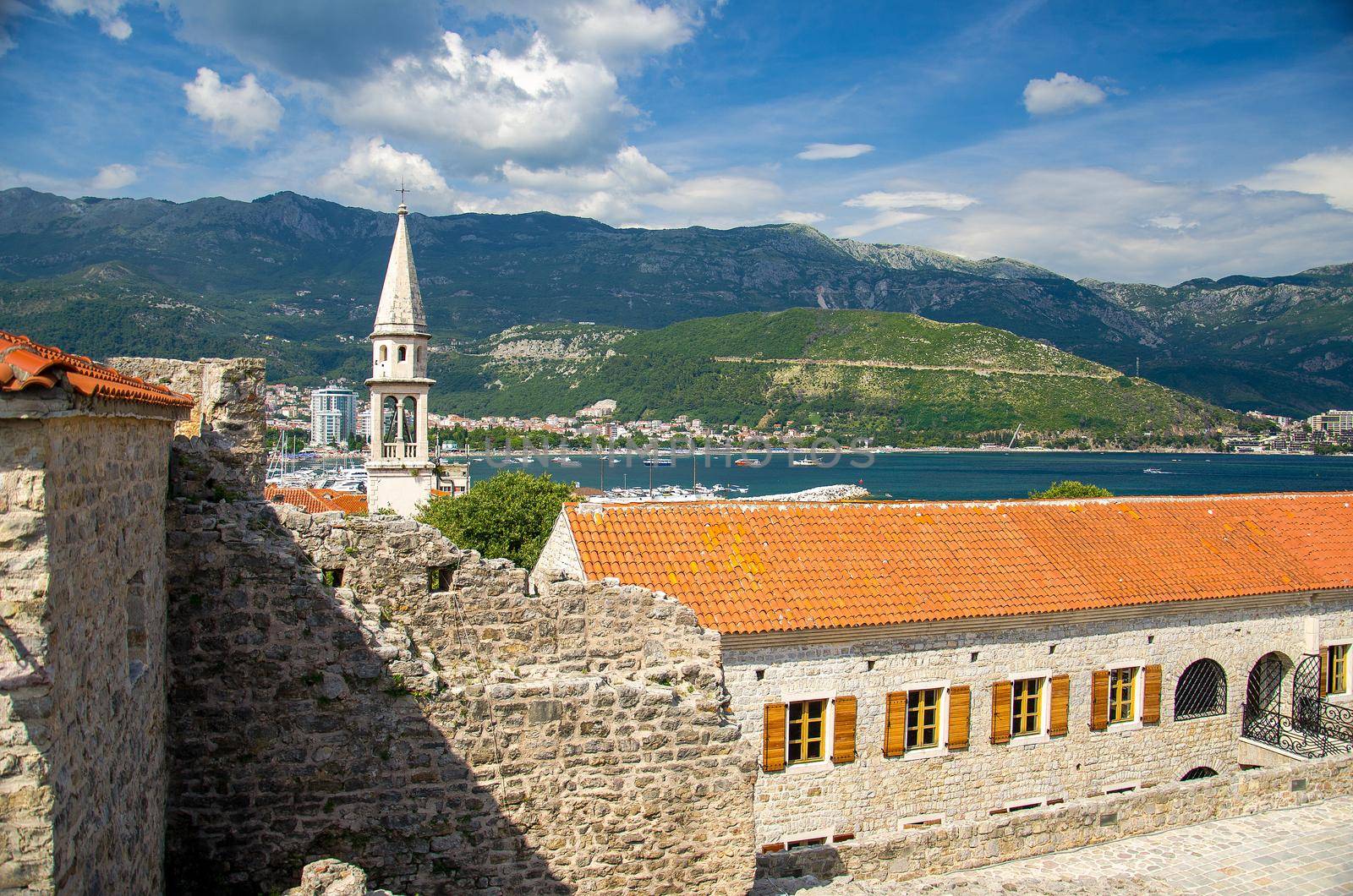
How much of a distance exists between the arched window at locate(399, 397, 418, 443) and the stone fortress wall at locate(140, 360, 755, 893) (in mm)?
35172

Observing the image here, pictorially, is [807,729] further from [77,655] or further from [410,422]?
[410,422]

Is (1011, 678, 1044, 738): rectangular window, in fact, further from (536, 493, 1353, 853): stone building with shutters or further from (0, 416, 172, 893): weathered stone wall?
(0, 416, 172, 893): weathered stone wall

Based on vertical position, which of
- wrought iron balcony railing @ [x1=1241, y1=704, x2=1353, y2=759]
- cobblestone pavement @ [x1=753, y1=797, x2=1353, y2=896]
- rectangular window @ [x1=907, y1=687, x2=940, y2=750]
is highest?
rectangular window @ [x1=907, y1=687, x2=940, y2=750]

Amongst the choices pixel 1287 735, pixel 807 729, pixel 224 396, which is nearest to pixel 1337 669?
pixel 1287 735

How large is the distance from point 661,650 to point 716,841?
2332 mm

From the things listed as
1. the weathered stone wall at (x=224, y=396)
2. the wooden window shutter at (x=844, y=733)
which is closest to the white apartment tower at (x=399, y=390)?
the wooden window shutter at (x=844, y=733)

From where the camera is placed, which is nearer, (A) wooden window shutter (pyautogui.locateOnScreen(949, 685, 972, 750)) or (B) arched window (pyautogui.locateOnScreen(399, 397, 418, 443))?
(A) wooden window shutter (pyautogui.locateOnScreen(949, 685, 972, 750))

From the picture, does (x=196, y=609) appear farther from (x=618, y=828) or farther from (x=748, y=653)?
(x=748, y=653)

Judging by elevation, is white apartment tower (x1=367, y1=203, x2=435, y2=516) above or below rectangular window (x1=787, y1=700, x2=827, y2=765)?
above

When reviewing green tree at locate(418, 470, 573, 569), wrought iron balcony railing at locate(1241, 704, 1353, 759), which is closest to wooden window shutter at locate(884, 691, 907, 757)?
wrought iron balcony railing at locate(1241, 704, 1353, 759)

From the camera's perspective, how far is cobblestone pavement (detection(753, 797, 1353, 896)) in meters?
10.6

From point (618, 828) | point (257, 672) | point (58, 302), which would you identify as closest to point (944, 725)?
point (618, 828)

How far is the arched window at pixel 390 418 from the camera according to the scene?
41.6 meters

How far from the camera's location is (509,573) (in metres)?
9.44
